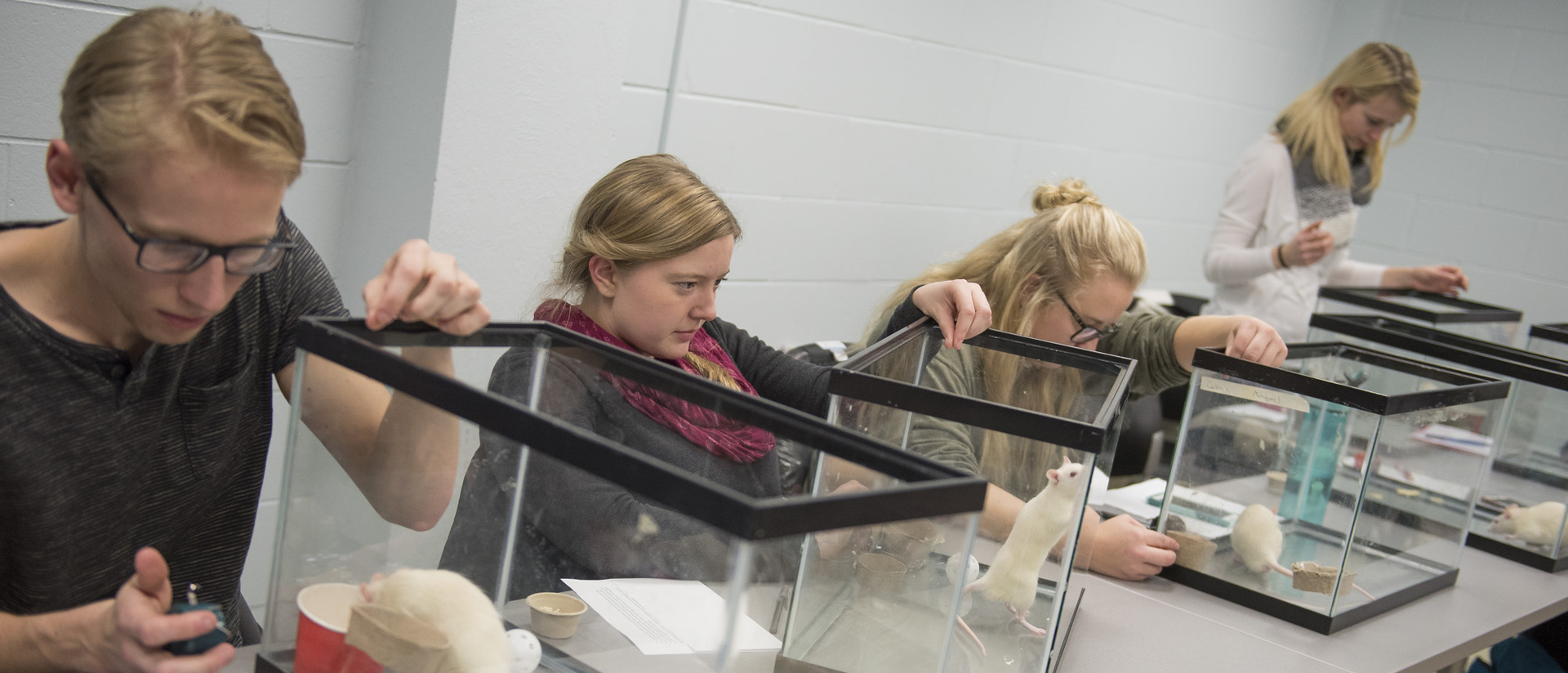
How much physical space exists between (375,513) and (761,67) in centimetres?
194

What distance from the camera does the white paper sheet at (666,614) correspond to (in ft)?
2.41

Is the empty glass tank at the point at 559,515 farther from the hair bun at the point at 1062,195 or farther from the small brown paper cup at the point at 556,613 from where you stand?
the hair bun at the point at 1062,195

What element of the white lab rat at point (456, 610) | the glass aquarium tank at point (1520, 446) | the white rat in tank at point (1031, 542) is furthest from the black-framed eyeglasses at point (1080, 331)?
the white lab rat at point (456, 610)

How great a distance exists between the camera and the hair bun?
1.96 metres

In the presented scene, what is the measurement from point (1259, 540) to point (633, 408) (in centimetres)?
108

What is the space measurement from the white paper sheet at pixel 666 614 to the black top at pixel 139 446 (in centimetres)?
47

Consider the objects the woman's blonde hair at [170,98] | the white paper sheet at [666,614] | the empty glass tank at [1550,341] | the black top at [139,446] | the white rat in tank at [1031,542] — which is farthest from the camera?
the empty glass tank at [1550,341]

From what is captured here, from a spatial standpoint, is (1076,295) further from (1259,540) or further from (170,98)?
(170,98)

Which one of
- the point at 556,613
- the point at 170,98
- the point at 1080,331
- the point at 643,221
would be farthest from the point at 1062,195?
the point at 170,98

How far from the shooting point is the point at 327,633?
834 mm

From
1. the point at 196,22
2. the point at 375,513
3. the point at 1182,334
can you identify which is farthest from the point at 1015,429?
the point at 1182,334

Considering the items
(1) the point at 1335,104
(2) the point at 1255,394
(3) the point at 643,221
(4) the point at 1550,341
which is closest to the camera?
(3) the point at 643,221

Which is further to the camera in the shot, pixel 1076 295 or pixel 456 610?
pixel 1076 295

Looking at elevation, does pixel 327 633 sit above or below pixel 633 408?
below
